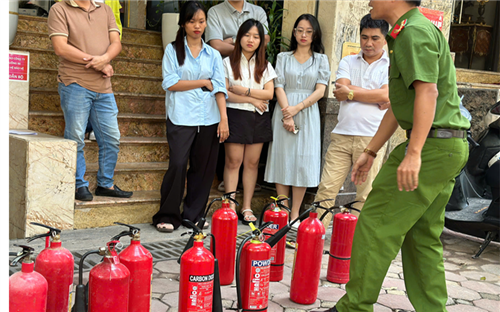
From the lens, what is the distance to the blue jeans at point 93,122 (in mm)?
4477

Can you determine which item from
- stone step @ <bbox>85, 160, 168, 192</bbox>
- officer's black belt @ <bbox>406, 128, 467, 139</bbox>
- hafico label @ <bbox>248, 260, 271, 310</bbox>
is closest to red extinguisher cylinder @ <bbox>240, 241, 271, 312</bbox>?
hafico label @ <bbox>248, 260, 271, 310</bbox>

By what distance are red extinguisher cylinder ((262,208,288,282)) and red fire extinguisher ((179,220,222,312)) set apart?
100 cm

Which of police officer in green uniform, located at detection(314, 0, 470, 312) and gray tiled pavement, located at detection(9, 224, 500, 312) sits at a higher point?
police officer in green uniform, located at detection(314, 0, 470, 312)

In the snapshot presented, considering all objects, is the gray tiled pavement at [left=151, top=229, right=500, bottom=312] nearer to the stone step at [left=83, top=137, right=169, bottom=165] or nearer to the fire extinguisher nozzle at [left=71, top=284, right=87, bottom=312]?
the fire extinguisher nozzle at [left=71, top=284, right=87, bottom=312]

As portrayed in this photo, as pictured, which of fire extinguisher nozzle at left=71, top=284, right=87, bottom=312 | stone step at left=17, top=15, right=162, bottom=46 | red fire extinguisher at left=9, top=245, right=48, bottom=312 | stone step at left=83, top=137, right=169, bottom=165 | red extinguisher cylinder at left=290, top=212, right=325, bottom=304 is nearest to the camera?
red fire extinguisher at left=9, top=245, right=48, bottom=312

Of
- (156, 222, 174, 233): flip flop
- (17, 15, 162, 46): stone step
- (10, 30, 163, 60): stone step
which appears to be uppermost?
(17, 15, 162, 46): stone step

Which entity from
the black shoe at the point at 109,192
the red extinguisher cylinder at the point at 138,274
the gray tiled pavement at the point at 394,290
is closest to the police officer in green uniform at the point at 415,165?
the gray tiled pavement at the point at 394,290

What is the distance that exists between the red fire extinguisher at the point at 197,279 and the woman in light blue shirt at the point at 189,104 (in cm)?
211

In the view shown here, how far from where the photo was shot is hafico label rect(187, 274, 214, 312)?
2.47 meters

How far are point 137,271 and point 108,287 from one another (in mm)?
258

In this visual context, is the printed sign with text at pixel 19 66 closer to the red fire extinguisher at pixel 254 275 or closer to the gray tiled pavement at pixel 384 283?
the gray tiled pavement at pixel 384 283

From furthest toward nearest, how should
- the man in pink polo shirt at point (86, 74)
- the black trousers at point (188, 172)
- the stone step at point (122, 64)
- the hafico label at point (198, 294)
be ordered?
the stone step at point (122, 64) < the black trousers at point (188, 172) < the man in pink polo shirt at point (86, 74) < the hafico label at point (198, 294)

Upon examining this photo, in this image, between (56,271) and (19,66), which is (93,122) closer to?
(19,66)

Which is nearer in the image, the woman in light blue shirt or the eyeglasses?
the woman in light blue shirt
